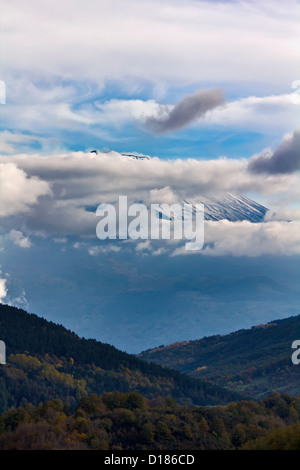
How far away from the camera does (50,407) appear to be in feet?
609

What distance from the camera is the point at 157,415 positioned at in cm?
18475

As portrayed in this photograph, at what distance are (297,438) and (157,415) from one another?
5795 centimetres

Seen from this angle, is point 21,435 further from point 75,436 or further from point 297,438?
point 297,438
